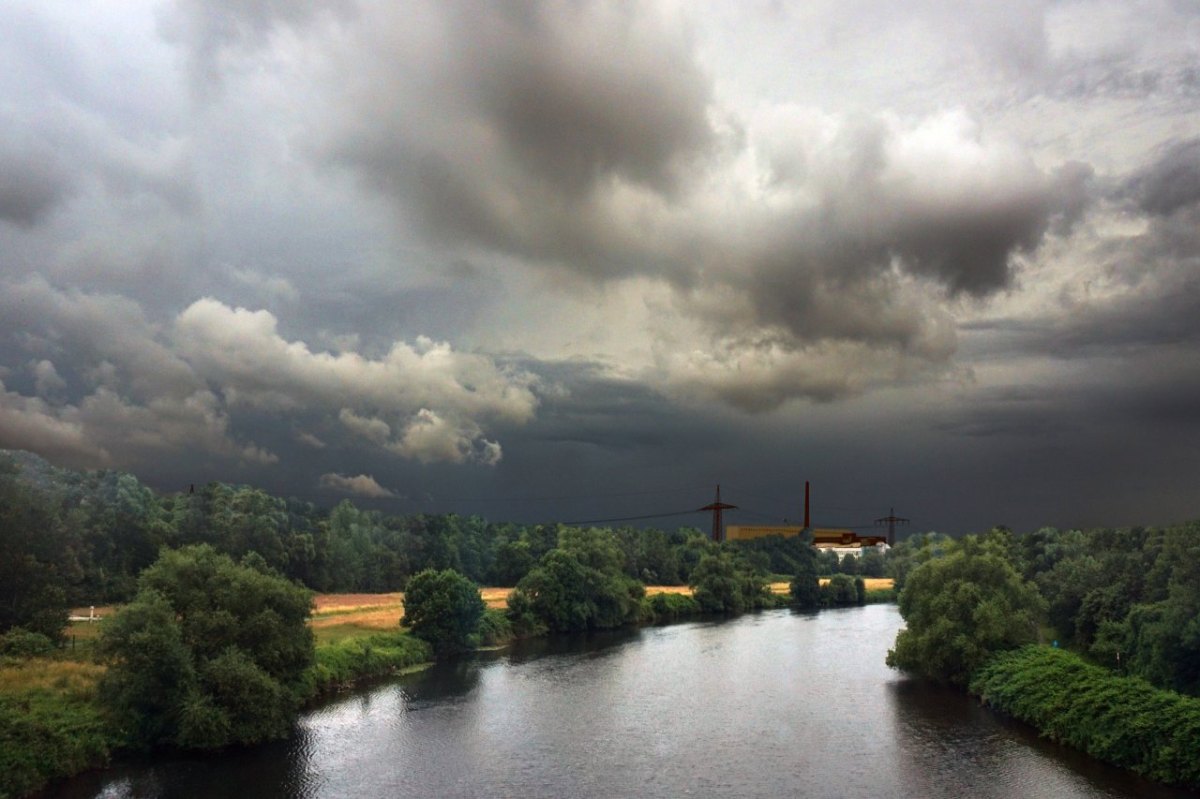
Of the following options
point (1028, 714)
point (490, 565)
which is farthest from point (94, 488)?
point (1028, 714)

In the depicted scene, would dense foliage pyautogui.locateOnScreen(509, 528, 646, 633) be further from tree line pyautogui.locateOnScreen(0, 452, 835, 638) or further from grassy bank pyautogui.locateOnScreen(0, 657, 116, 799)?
grassy bank pyautogui.locateOnScreen(0, 657, 116, 799)

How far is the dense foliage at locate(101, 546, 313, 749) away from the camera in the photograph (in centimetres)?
4275

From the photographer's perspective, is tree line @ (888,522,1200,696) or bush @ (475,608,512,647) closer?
tree line @ (888,522,1200,696)

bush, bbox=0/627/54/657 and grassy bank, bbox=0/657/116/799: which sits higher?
bush, bbox=0/627/54/657

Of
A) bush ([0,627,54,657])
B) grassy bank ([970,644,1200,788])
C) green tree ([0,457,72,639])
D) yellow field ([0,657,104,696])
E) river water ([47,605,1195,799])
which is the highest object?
green tree ([0,457,72,639])

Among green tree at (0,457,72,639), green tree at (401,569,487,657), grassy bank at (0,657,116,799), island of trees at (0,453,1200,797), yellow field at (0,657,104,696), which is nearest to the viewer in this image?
grassy bank at (0,657,116,799)

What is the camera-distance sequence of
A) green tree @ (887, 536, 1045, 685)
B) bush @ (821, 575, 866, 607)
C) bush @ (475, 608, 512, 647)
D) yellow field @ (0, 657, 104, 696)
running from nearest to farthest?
yellow field @ (0, 657, 104, 696) → green tree @ (887, 536, 1045, 685) → bush @ (475, 608, 512, 647) → bush @ (821, 575, 866, 607)

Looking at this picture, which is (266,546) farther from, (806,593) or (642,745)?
(806,593)

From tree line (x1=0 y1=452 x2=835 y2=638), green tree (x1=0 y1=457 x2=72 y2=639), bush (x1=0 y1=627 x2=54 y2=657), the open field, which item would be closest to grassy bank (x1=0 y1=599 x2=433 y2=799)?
bush (x1=0 y1=627 x2=54 y2=657)

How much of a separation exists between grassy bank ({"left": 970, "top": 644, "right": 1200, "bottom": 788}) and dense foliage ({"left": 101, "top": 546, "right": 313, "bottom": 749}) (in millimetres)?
41638

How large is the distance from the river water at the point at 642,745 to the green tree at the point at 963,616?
7.73ft

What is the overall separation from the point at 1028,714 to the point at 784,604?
8977 cm

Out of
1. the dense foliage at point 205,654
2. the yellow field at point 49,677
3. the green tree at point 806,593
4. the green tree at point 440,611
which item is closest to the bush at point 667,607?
the green tree at point 806,593

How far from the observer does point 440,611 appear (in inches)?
3004
